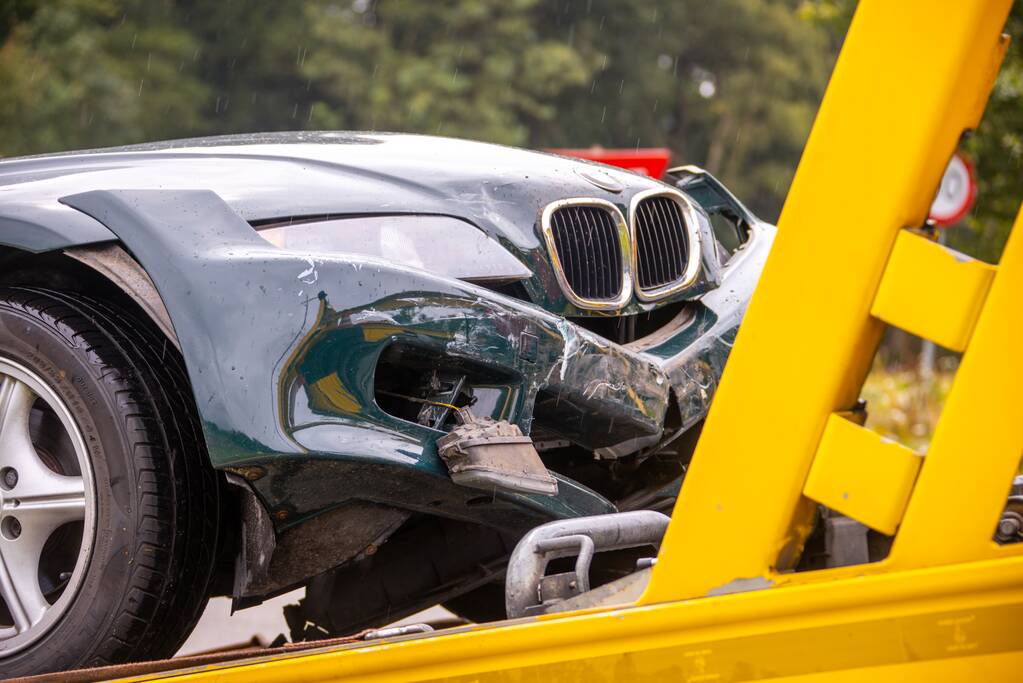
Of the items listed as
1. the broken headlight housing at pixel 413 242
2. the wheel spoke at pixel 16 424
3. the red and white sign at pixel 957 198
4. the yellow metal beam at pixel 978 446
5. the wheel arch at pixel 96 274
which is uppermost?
the red and white sign at pixel 957 198

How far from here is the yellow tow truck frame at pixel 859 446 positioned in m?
1.33

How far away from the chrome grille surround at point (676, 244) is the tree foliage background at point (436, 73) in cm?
1864

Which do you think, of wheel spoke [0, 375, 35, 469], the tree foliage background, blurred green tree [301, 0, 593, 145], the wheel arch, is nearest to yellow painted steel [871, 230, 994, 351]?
the wheel arch

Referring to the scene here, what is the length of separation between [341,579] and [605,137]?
33683mm

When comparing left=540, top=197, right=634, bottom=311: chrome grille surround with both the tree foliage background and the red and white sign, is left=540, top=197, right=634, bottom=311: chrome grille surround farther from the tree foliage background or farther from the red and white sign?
the tree foliage background

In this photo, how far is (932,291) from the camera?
1.34 m

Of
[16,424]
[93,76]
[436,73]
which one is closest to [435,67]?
[436,73]

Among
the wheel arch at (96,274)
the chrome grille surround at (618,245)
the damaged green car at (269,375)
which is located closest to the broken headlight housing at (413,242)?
the damaged green car at (269,375)

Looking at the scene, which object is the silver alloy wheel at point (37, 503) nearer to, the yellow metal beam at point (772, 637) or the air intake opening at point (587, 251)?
the yellow metal beam at point (772, 637)

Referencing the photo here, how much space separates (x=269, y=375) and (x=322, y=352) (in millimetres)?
106

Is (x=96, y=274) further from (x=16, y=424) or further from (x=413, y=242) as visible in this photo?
(x=413, y=242)

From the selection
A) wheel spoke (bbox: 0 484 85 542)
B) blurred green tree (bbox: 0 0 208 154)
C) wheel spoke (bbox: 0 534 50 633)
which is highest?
wheel spoke (bbox: 0 484 85 542)

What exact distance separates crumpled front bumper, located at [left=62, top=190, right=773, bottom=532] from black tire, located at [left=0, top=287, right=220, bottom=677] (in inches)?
7.5

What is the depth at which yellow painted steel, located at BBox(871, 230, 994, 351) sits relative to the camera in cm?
132
